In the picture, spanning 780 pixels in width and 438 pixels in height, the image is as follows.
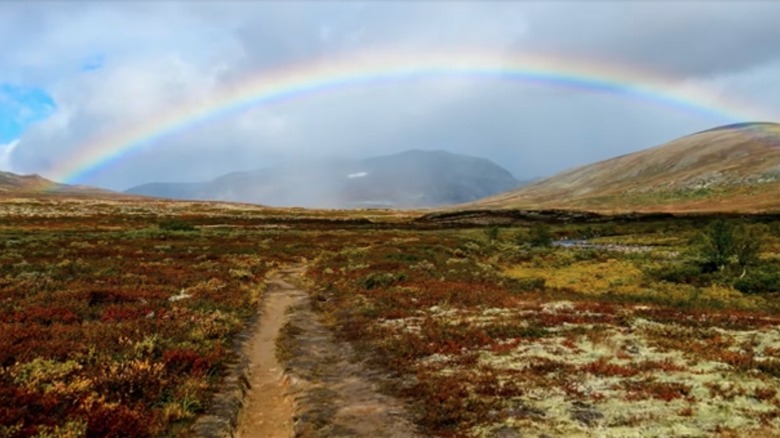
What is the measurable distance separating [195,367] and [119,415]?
4.14m

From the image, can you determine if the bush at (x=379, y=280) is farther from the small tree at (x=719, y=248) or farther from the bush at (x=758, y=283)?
the small tree at (x=719, y=248)

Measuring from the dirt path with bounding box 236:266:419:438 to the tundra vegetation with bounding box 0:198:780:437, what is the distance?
679 millimetres

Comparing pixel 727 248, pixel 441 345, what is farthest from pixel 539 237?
pixel 441 345

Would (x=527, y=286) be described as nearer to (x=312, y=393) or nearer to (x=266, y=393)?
(x=312, y=393)

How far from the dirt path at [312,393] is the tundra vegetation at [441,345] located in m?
0.68

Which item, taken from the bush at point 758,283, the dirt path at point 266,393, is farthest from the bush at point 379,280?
the bush at point 758,283

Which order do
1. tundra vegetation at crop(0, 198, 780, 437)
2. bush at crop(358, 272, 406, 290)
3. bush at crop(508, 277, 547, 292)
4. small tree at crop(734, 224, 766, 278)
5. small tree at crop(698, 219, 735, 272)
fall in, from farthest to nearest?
small tree at crop(698, 219, 735, 272) → small tree at crop(734, 224, 766, 278) → bush at crop(508, 277, 547, 292) → bush at crop(358, 272, 406, 290) → tundra vegetation at crop(0, 198, 780, 437)

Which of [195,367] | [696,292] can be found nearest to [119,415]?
[195,367]

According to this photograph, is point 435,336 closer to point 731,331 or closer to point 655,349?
point 655,349

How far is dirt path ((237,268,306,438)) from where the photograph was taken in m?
12.8

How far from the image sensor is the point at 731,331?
19000mm

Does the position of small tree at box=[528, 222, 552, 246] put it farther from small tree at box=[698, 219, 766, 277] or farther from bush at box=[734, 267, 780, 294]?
bush at box=[734, 267, 780, 294]

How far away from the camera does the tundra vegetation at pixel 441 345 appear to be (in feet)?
37.8

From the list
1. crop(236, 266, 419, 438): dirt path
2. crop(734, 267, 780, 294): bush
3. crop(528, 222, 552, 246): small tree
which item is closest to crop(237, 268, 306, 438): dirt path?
crop(236, 266, 419, 438): dirt path
